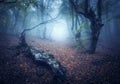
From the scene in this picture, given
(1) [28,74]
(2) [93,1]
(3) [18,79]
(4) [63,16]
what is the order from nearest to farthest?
(3) [18,79], (1) [28,74], (4) [63,16], (2) [93,1]

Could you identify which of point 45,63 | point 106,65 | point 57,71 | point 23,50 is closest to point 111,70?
point 106,65

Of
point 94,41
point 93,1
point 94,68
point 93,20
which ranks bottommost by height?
point 94,68

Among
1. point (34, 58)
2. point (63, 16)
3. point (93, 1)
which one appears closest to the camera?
point (34, 58)

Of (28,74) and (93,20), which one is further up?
(93,20)

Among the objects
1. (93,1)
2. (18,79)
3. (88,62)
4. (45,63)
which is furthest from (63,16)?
(18,79)

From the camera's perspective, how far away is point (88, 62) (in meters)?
14.4

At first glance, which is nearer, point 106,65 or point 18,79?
point 18,79

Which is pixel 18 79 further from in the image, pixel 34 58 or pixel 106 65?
pixel 106 65

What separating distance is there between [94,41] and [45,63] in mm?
6990

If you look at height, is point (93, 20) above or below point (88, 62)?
above

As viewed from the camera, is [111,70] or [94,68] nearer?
[111,70]

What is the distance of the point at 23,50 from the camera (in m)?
16.2

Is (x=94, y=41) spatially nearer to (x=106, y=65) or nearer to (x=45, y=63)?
(x=106, y=65)

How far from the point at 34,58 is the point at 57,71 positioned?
324 centimetres
